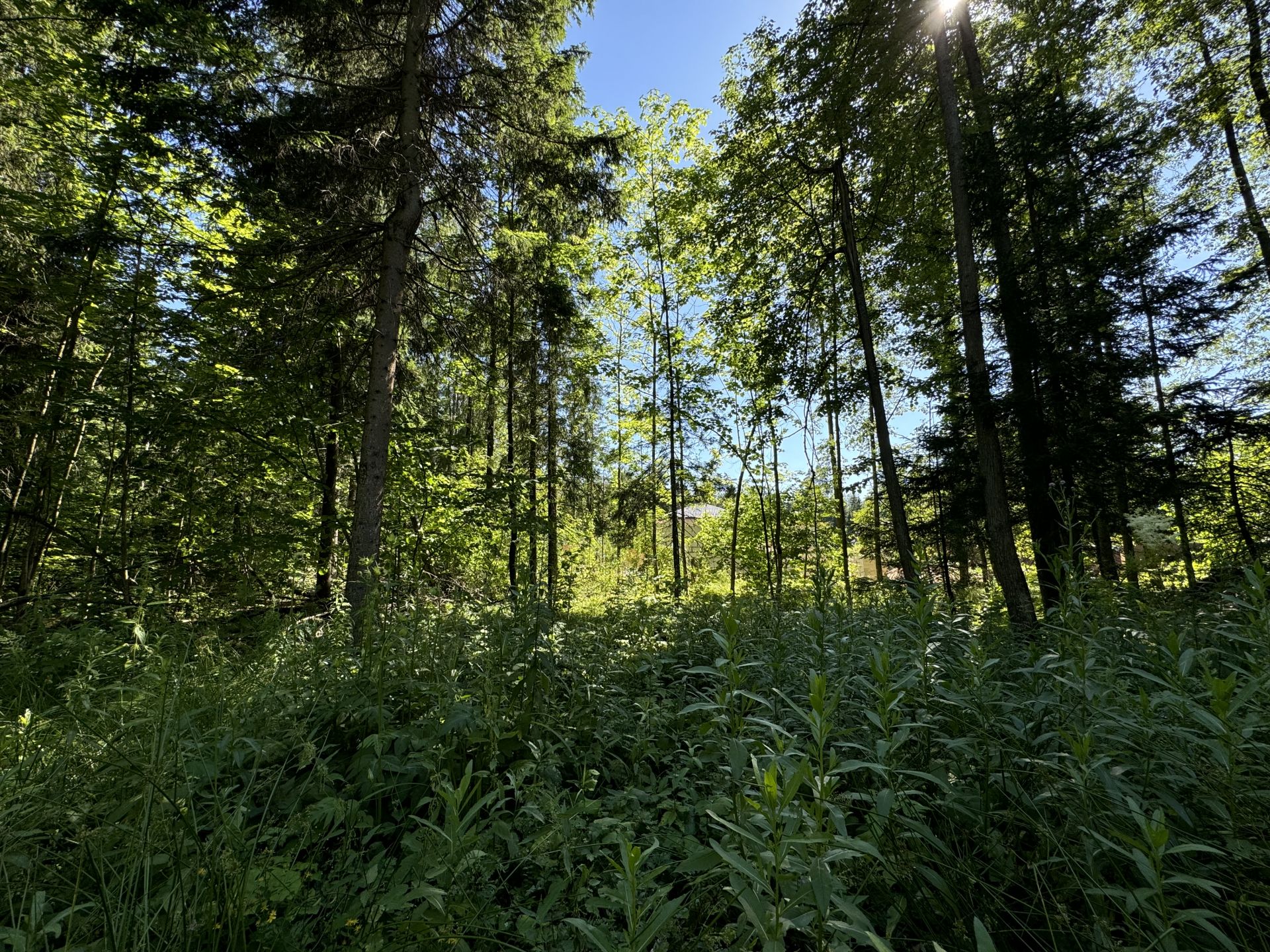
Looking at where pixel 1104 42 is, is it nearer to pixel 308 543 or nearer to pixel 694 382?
pixel 694 382

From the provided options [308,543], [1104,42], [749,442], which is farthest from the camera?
[749,442]

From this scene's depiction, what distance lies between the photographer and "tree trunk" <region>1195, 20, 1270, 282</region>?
27.9 ft

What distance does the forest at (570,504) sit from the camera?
1.34 m

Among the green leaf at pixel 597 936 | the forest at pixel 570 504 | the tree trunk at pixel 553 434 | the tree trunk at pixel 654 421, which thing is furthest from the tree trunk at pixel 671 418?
the green leaf at pixel 597 936

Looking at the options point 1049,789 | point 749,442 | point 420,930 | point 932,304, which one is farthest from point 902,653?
point 749,442

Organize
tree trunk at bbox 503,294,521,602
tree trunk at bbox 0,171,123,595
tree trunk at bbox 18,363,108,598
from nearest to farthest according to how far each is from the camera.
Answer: tree trunk at bbox 0,171,123,595
tree trunk at bbox 18,363,108,598
tree trunk at bbox 503,294,521,602

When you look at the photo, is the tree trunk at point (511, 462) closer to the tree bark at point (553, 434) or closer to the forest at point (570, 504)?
the forest at point (570, 504)

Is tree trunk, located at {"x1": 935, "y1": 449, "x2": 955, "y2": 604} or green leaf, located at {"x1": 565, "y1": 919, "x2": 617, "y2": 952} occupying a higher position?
tree trunk, located at {"x1": 935, "y1": 449, "x2": 955, "y2": 604}

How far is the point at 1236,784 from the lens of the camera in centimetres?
129

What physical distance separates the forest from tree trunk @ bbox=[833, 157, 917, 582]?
10 cm

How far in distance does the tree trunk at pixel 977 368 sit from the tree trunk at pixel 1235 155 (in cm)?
558

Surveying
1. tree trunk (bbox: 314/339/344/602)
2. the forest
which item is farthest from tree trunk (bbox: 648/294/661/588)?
tree trunk (bbox: 314/339/344/602)

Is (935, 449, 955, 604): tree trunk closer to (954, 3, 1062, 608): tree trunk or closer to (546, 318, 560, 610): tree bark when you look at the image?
(954, 3, 1062, 608): tree trunk

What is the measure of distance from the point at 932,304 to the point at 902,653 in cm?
1069
